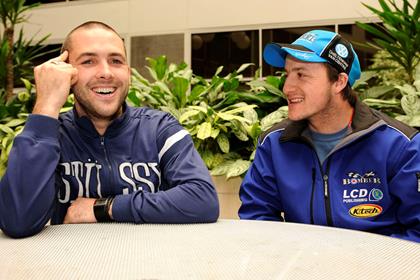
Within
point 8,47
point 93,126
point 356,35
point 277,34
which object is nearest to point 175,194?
point 93,126

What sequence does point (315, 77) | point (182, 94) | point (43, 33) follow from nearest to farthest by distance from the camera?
point (315, 77) < point (182, 94) < point (43, 33)

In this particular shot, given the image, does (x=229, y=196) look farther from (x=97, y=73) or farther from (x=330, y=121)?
(x=97, y=73)

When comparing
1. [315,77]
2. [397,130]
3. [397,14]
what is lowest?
[397,130]

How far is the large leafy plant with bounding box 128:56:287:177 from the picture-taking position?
9.30 feet

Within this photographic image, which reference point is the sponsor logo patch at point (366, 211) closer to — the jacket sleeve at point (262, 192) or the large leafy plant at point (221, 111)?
the jacket sleeve at point (262, 192)

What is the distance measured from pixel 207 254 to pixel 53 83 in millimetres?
879

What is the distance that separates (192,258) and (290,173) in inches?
35.1

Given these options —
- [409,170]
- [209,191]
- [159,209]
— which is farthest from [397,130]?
[159,209]

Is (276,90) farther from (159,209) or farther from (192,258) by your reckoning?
(192,258)

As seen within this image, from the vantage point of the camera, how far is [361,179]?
5.12 ft

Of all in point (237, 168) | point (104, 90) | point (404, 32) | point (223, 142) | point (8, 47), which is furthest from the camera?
point (8, 47)

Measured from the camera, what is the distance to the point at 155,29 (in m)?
8.00

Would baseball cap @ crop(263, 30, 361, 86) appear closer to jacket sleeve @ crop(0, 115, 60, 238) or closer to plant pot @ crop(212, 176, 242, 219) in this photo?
jacket sleeve @ crop(0, 115, 60, 238)

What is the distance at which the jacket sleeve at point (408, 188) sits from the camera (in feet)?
4.89
